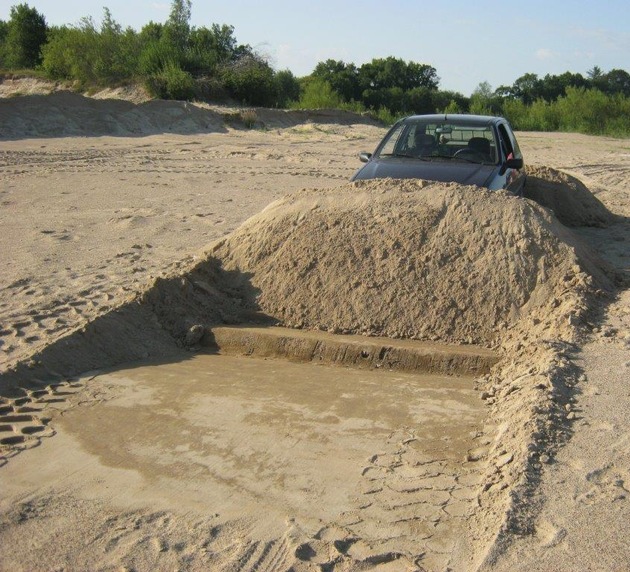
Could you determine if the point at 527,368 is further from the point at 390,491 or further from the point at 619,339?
the point at 390,491

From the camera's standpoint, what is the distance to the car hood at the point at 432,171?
26.3 feet

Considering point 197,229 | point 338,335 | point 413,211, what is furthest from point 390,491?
point 197,229

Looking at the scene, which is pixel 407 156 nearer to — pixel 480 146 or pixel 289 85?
pixel 480 146

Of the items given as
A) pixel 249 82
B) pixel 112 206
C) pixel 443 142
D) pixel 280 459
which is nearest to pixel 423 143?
pixel 443 142

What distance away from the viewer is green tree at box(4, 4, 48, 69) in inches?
1422

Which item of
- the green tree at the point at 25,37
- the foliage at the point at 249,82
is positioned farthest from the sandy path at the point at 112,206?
the green tree at the point at 25,37

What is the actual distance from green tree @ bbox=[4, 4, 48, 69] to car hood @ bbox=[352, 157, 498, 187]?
1253 inches

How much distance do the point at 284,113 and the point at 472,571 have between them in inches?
961

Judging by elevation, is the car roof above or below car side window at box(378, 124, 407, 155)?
above

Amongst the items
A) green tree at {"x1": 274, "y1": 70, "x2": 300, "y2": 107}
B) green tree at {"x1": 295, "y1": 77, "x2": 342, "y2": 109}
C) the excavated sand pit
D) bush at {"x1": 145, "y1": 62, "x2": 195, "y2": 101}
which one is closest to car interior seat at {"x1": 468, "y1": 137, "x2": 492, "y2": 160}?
the excavated sand pit

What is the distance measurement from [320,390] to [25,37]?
3574cm

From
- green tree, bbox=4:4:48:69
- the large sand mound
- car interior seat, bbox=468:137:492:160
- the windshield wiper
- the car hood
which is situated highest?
green tree, bbox=4:4:48:69

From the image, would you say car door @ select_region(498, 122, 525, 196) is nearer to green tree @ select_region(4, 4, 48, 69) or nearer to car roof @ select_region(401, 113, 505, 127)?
car roof @ select_region(401, 113, 505, 127)

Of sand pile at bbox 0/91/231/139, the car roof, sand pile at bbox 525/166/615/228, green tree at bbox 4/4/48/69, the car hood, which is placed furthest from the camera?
green tree at bbox 4/4/48/69
